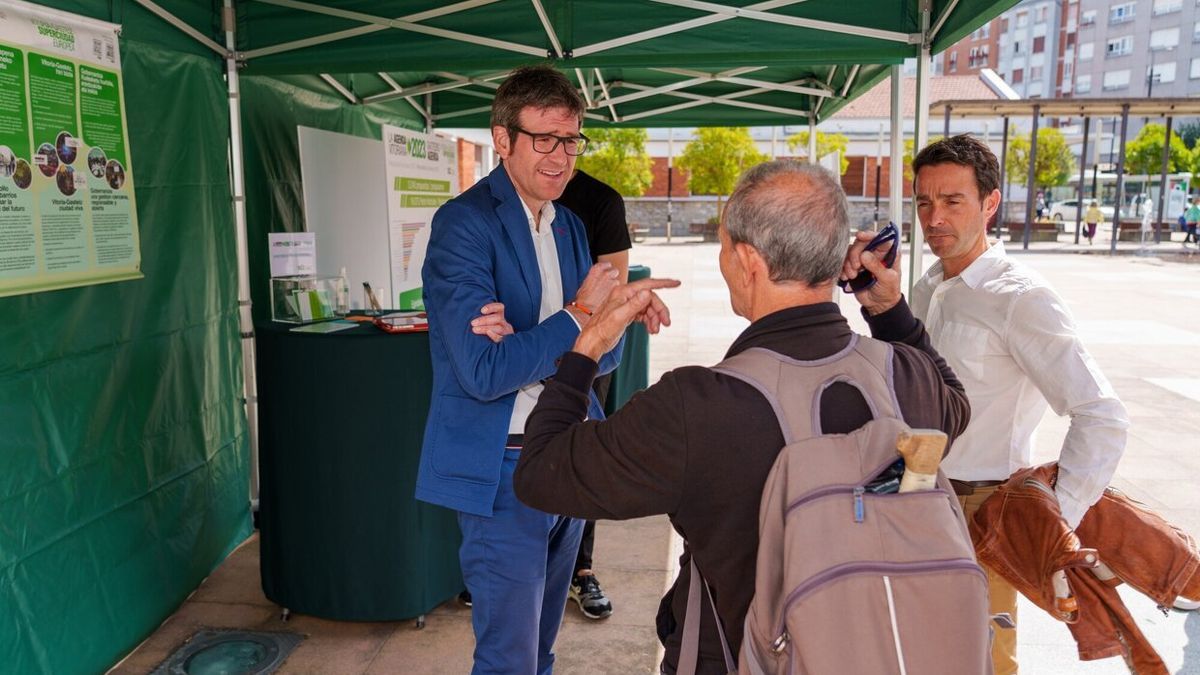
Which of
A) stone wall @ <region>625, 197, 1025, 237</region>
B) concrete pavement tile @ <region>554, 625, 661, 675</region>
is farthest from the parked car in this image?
concrete pavement tile @ <region>554, 625, 661, 675</region>

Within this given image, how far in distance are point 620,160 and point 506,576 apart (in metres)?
29.6

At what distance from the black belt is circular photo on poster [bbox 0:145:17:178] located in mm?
2841

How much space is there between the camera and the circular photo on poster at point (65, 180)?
2.91m

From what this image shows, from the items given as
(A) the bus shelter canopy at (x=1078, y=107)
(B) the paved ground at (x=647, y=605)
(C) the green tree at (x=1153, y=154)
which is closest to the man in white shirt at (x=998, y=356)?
(B) the paved ground at (x=647, y=605)

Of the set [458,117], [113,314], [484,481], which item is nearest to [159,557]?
[113,314]

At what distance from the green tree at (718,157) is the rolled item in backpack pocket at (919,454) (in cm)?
3127

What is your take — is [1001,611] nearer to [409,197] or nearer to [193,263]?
[193,263]

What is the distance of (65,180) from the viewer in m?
2.93

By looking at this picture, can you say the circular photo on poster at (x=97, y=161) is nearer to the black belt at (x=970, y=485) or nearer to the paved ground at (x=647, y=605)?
the paved ground at (x=647, y=605)

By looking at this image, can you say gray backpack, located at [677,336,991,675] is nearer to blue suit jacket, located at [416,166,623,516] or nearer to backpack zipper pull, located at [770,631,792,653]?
backpack zipper pull, located at [770,631,792,653]

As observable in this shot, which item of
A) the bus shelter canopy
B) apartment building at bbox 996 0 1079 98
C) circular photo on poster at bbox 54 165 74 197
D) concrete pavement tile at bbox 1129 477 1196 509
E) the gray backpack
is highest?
apartment building at bbox 996 0 1079 98

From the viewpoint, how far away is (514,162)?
86.0 inches

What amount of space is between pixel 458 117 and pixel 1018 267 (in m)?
6.21

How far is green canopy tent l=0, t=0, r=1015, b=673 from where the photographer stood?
2895mm
